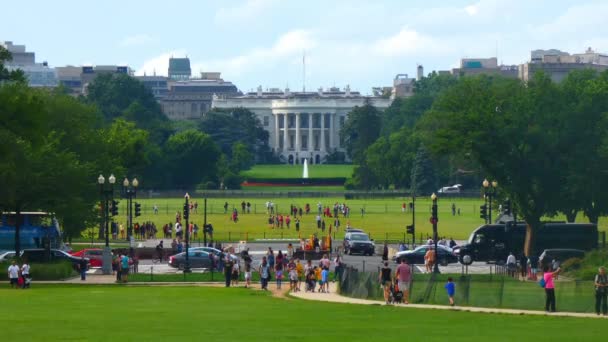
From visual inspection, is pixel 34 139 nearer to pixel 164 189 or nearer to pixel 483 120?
pixel 483 120

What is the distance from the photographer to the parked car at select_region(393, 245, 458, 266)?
81.5 m

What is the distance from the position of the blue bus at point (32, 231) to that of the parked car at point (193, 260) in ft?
21.8

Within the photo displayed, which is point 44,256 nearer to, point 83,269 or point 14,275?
point 83,269

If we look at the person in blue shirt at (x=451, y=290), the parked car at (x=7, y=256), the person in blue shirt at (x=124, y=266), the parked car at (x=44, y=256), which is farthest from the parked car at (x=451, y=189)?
the person in blue shirt at (x=451, y=290)

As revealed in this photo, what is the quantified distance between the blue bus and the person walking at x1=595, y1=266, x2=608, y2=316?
126 feet

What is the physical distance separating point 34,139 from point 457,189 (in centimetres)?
11542

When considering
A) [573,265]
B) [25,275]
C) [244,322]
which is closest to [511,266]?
[573,265]

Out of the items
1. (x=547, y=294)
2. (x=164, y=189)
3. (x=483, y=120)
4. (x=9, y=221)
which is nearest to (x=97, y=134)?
(x=9, y=221)

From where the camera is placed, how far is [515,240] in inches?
3366

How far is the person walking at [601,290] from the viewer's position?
4894cm

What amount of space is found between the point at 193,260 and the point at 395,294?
86.8ft

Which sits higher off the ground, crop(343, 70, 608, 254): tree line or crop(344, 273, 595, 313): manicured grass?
crop(343, 70, 608, 254): tree line

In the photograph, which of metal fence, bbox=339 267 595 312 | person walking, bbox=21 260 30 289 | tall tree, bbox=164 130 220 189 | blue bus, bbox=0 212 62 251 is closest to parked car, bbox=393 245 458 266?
blue bus, bbox=0 212 62 251

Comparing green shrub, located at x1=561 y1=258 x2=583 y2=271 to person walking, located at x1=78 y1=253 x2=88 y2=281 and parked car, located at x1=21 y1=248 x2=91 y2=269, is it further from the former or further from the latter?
parked car, located at x1=21 y1=248 x2=91 y2=269
